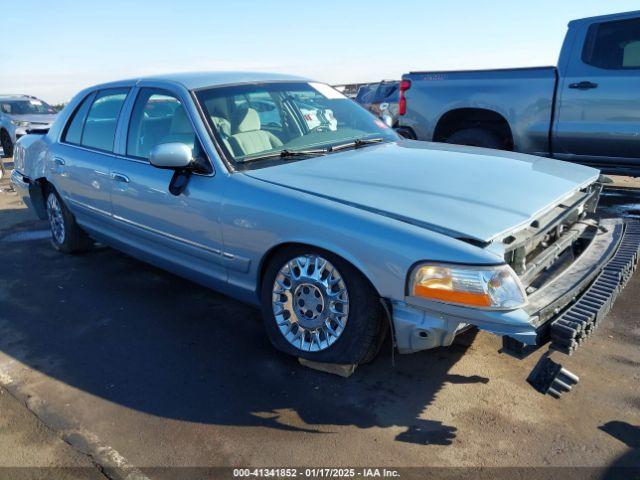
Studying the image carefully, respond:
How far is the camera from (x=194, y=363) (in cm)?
328

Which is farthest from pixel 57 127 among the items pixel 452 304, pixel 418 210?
pixel 452 304

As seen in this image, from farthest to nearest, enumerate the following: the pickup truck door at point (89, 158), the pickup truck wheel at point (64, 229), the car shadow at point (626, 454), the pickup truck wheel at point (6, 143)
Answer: the pickup truck wheel at point (6, 143), the pickup truck wheel at point (64, 229), the pickup truck door at point (89, 158), the car shadow at point (626, 454)

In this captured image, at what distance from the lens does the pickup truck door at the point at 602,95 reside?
5566 millimetres

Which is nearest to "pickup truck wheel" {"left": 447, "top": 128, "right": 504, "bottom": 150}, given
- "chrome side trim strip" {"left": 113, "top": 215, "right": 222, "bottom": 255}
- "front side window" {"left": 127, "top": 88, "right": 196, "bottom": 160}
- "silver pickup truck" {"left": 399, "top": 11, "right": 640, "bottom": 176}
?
"silver pickup truck" {"left": 399, "top": 11, "right": 640, "bottom": 176}

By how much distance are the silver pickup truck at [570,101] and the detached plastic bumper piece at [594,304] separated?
110 inches

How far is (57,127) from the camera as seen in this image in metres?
5.18

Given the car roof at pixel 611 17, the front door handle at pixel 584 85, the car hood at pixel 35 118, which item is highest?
the car roof at pixel 611 17

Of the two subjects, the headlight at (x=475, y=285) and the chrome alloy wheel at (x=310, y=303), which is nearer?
the headlight at (x=475, y=285)

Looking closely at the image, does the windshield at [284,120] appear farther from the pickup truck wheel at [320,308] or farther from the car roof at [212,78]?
the pickup truck wheel at [320,308]

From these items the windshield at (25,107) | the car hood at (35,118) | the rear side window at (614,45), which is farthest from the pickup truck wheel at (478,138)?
the windshield at (25,107)

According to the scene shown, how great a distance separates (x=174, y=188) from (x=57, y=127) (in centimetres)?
243

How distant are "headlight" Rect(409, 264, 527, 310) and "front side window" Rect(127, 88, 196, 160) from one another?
199 cm

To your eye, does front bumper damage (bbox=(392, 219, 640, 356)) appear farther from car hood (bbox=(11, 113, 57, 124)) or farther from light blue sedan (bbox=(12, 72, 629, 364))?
car hood (bbox=(11, 113, 57, 124))

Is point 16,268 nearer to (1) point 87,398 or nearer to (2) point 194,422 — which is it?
(1) point 87,398
